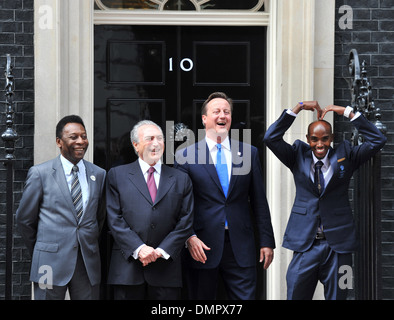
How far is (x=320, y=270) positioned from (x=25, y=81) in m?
3.39

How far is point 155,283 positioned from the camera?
559 centimetres

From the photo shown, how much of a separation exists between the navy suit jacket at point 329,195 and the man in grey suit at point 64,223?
1.51 metres

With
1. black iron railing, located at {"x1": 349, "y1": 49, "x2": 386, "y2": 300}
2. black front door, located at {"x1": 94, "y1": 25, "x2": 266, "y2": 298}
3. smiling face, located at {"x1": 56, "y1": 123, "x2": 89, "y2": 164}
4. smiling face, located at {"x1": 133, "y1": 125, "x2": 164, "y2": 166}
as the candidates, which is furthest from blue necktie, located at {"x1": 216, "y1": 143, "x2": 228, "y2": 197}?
black front door, located at {"x1": 94, "y1": 25, "x2": 266, "y2": 298}

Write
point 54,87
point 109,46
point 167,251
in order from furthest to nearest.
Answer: point 109,46 < point 54,87 < point 167,251

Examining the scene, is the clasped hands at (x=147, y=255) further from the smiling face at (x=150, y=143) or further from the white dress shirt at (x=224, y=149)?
the white dress shirt at (x=224, y=149)

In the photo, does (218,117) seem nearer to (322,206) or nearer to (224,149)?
(224,149)

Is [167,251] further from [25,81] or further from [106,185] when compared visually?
[25,81]

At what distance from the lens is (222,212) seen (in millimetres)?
5840

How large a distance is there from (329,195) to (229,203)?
79 cm

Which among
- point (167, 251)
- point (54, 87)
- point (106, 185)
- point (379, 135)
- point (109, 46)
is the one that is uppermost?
point (109, 46)

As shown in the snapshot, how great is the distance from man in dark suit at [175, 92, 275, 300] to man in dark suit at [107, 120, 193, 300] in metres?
0.18

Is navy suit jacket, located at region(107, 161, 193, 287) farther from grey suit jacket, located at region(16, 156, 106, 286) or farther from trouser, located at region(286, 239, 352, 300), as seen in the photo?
trouser, located at region(286, 239, 352, 300)

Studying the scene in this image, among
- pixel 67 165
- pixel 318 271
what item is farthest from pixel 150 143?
pixel 318 271
